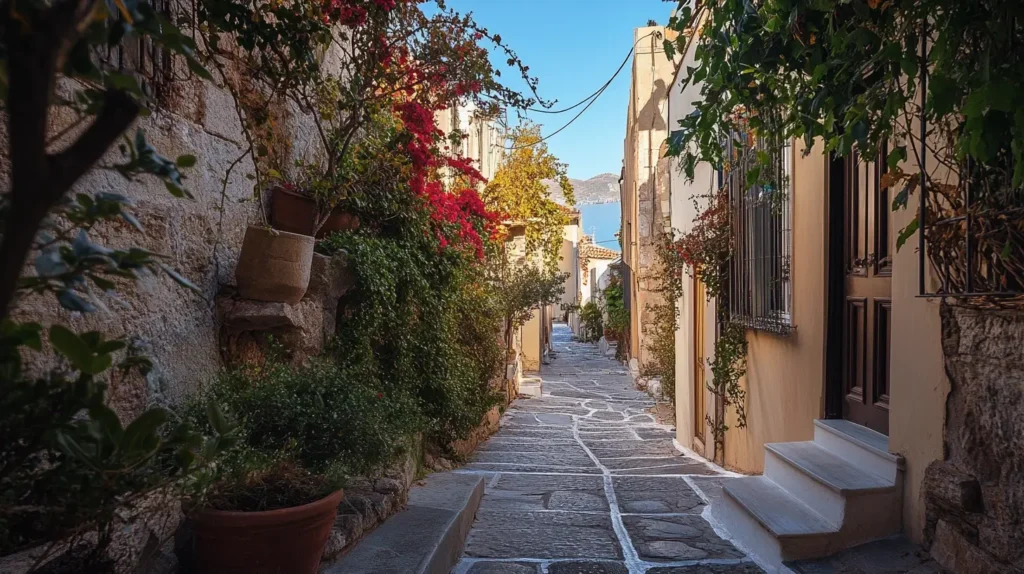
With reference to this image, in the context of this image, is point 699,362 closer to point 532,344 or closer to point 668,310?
point 668,310

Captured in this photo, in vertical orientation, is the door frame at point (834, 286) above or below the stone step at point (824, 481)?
above

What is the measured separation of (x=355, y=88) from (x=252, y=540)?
287 centimetres

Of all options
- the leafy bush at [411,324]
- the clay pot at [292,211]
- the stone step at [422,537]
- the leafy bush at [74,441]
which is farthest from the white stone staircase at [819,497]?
the clay pot at [292,211]

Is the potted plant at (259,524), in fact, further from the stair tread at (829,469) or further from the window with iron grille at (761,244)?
the window with iron grille at (761,244)

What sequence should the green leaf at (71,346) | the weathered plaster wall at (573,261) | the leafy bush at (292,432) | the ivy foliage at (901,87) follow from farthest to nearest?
1. the weathered plaster wall at (573,261)
2. the leafy bush at (292,432)
3. the ivy foliage at (901,87)
4. the green leaf at (71,346)

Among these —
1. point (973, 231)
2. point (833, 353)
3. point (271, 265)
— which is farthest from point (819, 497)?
point (271, 265)

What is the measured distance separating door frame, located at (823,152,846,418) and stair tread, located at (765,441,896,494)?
35cm

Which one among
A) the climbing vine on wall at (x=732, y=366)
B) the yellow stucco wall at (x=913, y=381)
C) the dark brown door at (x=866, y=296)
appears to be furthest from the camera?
the climbing vine on wall at (x=732, y=366)

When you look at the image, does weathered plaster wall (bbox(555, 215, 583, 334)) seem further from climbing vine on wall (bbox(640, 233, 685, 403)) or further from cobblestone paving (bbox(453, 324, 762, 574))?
cobblestone paving (bbox(453, 324, 762, 574))

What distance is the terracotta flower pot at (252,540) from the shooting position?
8.44 ft

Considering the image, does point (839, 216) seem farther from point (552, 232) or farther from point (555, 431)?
point (552, 232)

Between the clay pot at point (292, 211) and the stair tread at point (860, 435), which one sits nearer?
the stair tread at point (860, 435)

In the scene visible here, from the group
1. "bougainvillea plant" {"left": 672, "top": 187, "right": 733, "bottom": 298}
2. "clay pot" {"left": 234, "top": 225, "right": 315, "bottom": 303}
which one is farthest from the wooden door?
"clay pot" {"left": 234, "top": 225, "right": 315, "bottom": 303}

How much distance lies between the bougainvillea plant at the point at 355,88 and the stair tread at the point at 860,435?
2.87 m
